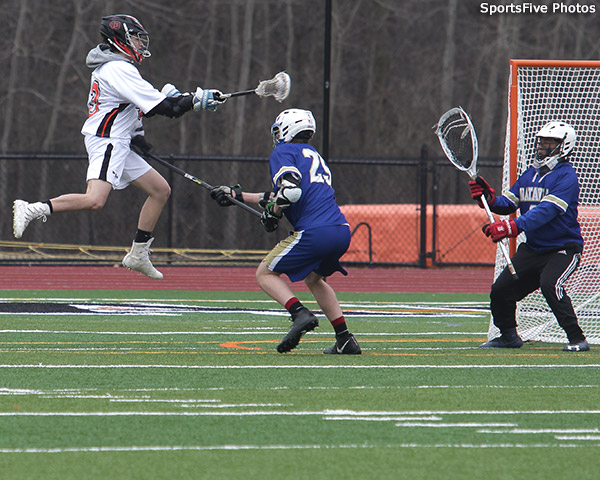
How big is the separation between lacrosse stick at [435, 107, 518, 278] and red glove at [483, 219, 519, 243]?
385 millimetres

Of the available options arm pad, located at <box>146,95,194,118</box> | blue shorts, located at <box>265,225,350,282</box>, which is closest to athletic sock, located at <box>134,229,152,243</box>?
arm pad, located at <box>146,95,194,118</box>

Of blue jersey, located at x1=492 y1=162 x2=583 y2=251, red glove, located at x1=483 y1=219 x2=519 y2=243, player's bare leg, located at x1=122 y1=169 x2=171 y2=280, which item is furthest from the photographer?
player's bare leg, located at x1=122 y1=169 x2=171 y2=280

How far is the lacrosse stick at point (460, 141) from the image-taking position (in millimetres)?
9398

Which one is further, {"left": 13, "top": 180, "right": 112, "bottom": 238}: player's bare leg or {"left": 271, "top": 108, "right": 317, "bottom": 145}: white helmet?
{"left": 13, "top": 180, "right": 112, "bottom": 238}: player's bare leg

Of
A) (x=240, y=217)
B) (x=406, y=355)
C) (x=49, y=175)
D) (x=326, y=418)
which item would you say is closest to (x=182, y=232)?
(x=240, y=217)

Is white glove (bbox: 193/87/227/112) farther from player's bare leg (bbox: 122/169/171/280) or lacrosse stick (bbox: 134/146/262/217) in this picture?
player's bare leg (bbox: 122/169/171/280)

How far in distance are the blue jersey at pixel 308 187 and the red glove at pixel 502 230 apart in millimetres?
1141

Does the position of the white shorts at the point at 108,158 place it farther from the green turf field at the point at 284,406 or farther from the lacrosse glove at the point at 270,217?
the lacrosse glove at the point at 270,217

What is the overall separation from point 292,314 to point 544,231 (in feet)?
7.07

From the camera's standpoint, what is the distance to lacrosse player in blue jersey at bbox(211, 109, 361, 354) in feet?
27.3

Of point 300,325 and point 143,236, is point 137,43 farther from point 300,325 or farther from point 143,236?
point 300,325

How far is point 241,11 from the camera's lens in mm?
35906

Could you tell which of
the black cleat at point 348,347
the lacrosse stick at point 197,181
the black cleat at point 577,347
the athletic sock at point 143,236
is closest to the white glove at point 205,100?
the lacrosse stick at point 197,181

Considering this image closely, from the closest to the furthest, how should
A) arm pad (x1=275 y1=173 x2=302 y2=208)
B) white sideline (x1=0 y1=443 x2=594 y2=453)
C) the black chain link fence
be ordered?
white sideline (x1=0 y1=443 x2=594 y2=453) < arm pad (x1=275 y1=173 x2=302 y2=208) < the black chain link fence
